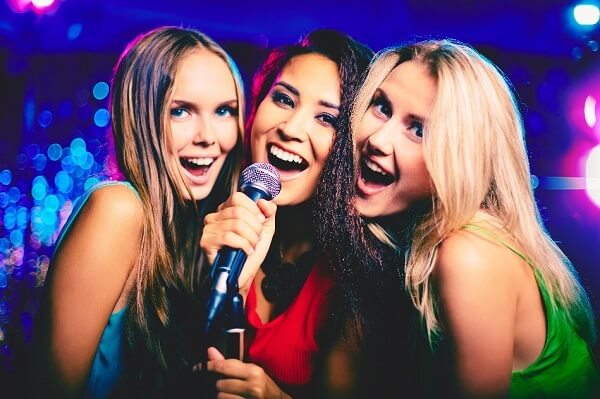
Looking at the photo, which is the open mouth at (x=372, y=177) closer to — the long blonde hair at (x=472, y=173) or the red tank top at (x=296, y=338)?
the long blonde hair at (x=472, y=173)

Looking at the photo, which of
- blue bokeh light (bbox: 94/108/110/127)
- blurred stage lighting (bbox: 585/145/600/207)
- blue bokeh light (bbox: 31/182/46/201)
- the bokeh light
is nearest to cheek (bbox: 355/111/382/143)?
blurred stage lighting (bbox: 585/145/600/207)

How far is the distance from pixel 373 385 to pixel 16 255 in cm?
573

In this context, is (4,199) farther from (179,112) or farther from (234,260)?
(234,260)

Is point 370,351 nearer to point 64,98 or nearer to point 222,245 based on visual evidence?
point 222,245

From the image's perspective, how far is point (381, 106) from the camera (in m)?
1.84

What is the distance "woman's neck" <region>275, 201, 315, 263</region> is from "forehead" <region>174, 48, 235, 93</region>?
724mm

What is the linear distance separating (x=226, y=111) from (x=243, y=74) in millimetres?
2596

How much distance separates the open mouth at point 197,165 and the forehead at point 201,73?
1.12 feet

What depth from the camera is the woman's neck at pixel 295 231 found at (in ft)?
7.54

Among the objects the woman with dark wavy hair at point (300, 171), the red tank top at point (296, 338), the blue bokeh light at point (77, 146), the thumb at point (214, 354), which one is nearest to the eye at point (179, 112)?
the woman with dark wavy hair at point (300, 171)

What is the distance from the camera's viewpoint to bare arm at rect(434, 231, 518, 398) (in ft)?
4.40

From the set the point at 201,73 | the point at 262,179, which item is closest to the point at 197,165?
the point at 201,73

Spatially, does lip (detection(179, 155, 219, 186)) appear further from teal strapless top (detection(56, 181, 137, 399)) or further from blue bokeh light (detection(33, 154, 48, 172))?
blue bokeh light (detection(33, 154, 48, 172))

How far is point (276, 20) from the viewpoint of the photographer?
385 centimetres
